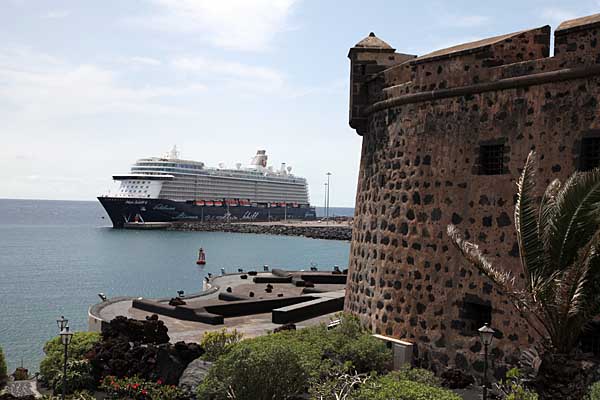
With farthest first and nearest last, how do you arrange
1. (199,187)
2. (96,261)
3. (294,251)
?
(199,187) < (294,251) < (96,261)

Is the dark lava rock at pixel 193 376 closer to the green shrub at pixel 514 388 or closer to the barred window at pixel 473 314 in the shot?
the barred window at pixel 473 314

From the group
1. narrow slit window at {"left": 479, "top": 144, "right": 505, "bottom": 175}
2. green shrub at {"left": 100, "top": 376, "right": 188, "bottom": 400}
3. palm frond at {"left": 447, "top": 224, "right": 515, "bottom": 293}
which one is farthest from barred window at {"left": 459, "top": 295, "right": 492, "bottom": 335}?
green shrub at {"left": 100, "top": 376, "right": 188, "bottom": 400}

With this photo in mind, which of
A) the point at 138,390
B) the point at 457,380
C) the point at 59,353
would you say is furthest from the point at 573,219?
the point at 59,353

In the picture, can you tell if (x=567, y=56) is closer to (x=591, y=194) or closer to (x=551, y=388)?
(x=591, y=194)

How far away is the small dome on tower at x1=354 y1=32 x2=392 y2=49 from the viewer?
49.9 feet

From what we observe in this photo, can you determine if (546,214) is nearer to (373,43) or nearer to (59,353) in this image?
(373,43)

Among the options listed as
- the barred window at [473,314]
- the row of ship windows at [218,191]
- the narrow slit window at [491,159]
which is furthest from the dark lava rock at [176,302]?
the row of ship windows at [218,191]

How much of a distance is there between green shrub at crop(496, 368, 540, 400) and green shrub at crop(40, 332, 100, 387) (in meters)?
9.98

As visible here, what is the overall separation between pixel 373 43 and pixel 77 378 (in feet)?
35.1

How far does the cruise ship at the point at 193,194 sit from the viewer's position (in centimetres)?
10688

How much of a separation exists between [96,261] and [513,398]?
6010 centimetres

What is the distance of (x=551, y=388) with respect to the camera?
837 cm

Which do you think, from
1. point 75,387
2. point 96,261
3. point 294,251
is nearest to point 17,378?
point 75,387

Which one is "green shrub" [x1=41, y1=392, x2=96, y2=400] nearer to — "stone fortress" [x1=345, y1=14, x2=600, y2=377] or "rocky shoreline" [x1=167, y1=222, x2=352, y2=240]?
"stone fortress" [x1=345, y1=14, x2=600, y2=377]
